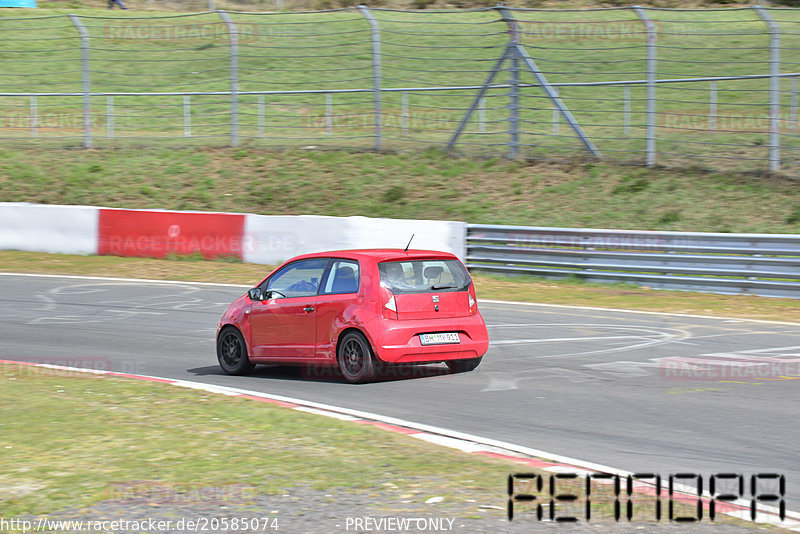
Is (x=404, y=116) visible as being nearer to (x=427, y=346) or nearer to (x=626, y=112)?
(x=626, y=112)

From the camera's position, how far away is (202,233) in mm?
22281

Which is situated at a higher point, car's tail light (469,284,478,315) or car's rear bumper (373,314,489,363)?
car's tail light (469,284,478,315)

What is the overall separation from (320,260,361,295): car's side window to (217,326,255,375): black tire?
1300mm

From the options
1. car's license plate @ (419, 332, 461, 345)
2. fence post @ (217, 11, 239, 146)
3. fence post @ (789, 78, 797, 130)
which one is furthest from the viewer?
fence post @ (217, 11, 239, 146)

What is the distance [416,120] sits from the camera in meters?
30.7

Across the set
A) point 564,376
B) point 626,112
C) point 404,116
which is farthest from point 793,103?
point 564,376

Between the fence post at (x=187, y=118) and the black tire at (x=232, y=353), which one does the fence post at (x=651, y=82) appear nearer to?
the fence post at (x=187, y=118)

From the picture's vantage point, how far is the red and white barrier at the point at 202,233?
66.5 feet

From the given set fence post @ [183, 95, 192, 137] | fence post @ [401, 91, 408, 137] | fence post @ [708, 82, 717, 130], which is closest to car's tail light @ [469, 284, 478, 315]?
fence post @ [708, 82, 717, 130]

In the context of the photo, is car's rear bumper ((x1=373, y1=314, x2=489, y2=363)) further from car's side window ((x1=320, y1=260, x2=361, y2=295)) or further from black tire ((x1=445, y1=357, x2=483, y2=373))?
car's side window ((x1=320, y1=260, x2=361, y2=295))

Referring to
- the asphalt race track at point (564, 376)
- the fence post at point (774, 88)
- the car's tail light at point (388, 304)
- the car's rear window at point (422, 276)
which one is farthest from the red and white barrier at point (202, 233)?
the car's tail light at point (388, 304)

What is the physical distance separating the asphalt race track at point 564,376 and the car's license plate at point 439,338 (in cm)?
40

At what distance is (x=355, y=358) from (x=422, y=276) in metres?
1.08

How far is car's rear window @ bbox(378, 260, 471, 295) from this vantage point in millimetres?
10164
